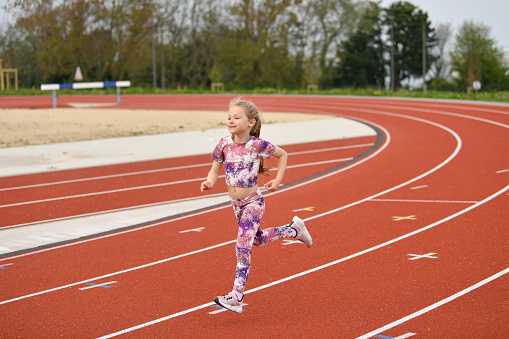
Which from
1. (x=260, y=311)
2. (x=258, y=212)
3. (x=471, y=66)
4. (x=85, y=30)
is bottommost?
(x=260, y=311)

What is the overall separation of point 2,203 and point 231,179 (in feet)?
21.4

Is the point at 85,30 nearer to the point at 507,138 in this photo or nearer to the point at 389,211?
the point at 507,138

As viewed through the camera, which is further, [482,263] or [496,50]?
[496,50]

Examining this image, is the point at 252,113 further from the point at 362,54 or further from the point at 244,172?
the point at 362,54

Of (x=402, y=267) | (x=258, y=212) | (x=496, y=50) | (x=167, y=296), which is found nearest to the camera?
(x=258, y=212)

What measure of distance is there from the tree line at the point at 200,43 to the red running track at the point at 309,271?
47573mm

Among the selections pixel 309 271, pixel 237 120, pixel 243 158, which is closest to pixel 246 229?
pixel 243 158

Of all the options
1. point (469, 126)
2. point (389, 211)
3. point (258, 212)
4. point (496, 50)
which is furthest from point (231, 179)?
point (496, 50)

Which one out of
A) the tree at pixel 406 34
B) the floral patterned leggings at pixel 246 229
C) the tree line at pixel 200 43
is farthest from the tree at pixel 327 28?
the floral patterned leggings at pixel 246 229

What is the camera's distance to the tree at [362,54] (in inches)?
2448

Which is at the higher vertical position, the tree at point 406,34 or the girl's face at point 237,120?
the tree at point 406,34

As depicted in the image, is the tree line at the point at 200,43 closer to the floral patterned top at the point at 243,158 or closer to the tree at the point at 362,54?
the tree at the point at 362,54

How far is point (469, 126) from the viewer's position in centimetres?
1998

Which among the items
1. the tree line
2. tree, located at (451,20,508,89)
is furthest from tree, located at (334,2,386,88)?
tree, located at (451,20,508,89)
